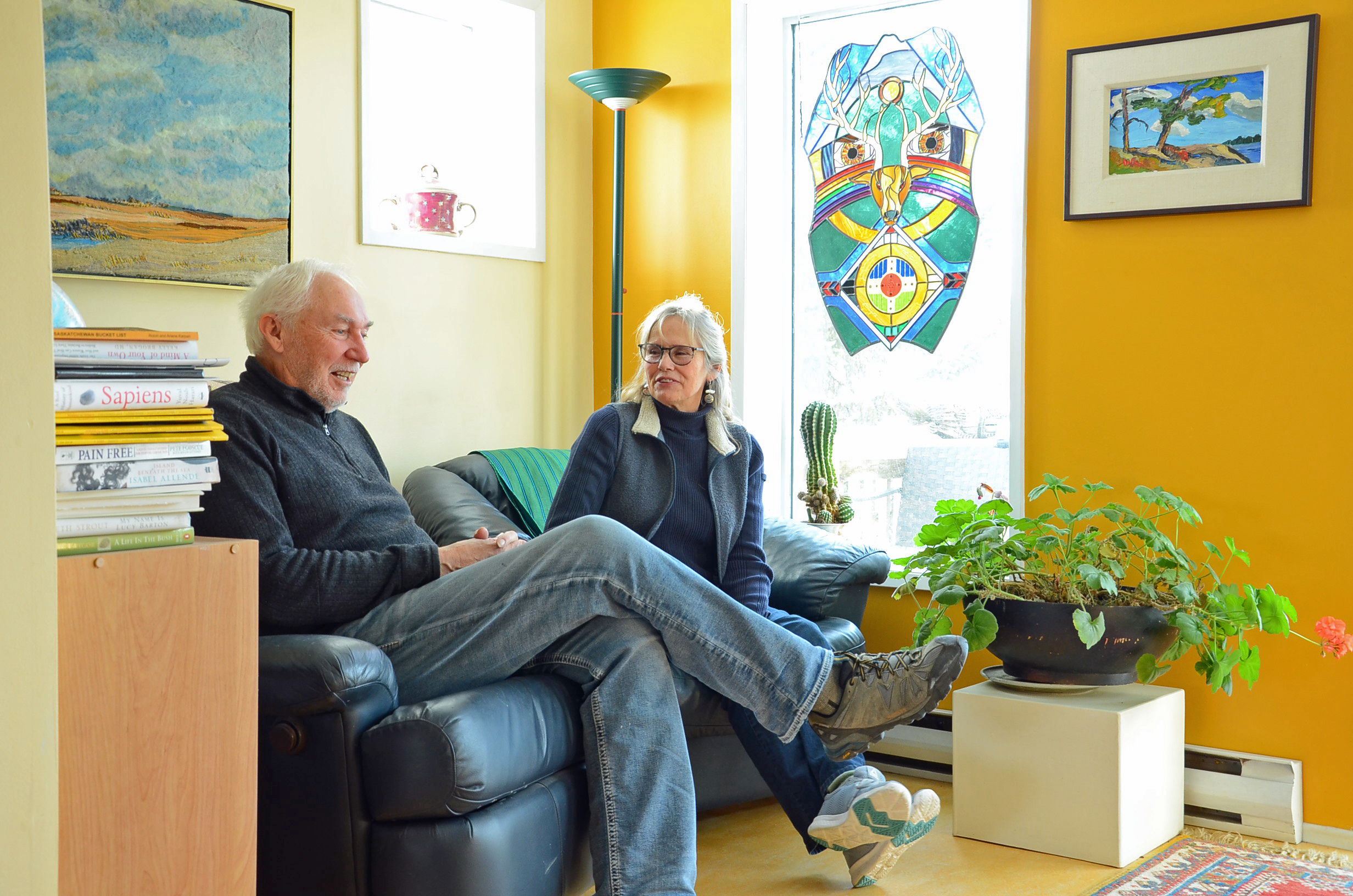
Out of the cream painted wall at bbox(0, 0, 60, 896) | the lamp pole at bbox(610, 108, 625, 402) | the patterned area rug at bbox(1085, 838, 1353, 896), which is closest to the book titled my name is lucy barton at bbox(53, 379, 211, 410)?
the cream painted wall at bbox(0, 0, 60, 896)

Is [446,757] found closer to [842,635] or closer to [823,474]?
[842,635]

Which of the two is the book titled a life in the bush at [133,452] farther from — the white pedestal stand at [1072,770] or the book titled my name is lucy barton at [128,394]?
the white pedestal stand at [1072,770]

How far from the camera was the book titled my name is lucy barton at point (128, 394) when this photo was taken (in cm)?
135

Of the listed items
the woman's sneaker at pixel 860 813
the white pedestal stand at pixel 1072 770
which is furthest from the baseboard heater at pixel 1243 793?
the woman's sneaker at pixel 860 813

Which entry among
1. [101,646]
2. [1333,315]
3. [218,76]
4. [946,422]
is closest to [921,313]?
[946,422]

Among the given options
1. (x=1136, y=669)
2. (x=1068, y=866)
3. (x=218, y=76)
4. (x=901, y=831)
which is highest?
(x=218, y=76)

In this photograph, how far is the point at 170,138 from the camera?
8.89ft

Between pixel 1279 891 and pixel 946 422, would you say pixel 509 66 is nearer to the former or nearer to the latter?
pixel 946 422

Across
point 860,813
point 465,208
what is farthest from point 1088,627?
point 465,208

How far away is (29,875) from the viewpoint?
3.40ft

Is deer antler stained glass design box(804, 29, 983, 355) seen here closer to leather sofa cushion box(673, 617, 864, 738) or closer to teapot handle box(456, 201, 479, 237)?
teapot handle box(456, 201, 479, 237)

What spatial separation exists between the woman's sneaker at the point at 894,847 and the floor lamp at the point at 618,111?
156 cm

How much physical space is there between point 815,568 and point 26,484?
199 centimetres

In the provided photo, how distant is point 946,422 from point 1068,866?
4.38 ft
